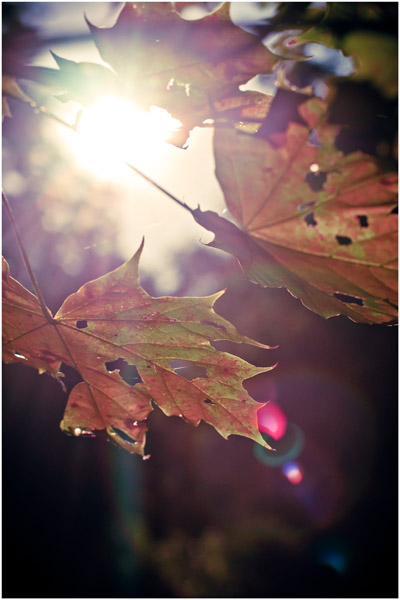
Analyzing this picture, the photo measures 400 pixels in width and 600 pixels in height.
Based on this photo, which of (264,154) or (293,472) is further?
(293,472)

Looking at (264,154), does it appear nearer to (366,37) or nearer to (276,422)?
(366,37)

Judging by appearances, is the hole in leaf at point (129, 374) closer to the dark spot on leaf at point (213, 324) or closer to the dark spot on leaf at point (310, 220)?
the dark spot on leaf at point (213, 324)

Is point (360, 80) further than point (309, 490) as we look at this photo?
No

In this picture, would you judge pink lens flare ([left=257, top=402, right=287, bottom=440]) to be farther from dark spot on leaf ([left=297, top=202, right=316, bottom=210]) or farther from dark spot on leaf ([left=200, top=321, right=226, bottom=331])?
dark spot on leaf ([left=297, top=202, right=316, bottom=210])

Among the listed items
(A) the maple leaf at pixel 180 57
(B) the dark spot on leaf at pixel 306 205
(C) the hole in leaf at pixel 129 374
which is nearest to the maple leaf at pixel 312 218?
(B) the dark spot on leaf at pixel 306 205

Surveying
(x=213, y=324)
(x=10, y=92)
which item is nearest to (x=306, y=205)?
(x=213, y=324)

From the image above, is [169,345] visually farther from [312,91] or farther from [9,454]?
[9,454]

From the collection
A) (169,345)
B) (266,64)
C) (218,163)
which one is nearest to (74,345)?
(169,345)
